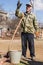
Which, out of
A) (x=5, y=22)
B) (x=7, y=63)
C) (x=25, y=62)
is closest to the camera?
(x=7, y=63)

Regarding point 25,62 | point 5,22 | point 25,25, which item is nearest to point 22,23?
point 25,25

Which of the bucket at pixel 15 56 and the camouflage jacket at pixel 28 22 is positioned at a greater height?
the camouflage jacket at pixel 28 22

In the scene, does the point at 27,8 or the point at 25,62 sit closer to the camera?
the point at 25,62

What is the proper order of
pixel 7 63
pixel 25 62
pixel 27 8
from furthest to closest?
1. pixel 27 8
2. pixel 25 62
3. pixel 7 63

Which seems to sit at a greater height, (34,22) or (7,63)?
(34,22)

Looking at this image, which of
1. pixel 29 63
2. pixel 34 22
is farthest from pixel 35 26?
pixel 29 63

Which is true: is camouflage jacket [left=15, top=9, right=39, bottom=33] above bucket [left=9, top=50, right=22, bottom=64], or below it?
above

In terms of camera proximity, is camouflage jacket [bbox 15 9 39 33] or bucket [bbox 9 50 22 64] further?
camouflage jacket [bbox 15 9 39 33]

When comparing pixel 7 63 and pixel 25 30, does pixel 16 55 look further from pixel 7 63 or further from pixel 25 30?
pixel 25 30

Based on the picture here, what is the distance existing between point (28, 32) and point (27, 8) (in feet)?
2.88

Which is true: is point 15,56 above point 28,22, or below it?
below

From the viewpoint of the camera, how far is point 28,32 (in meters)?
10.7

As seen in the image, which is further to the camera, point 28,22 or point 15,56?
point 28,22

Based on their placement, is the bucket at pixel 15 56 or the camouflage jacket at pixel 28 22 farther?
the camouflage jacket at pixel 28 22
